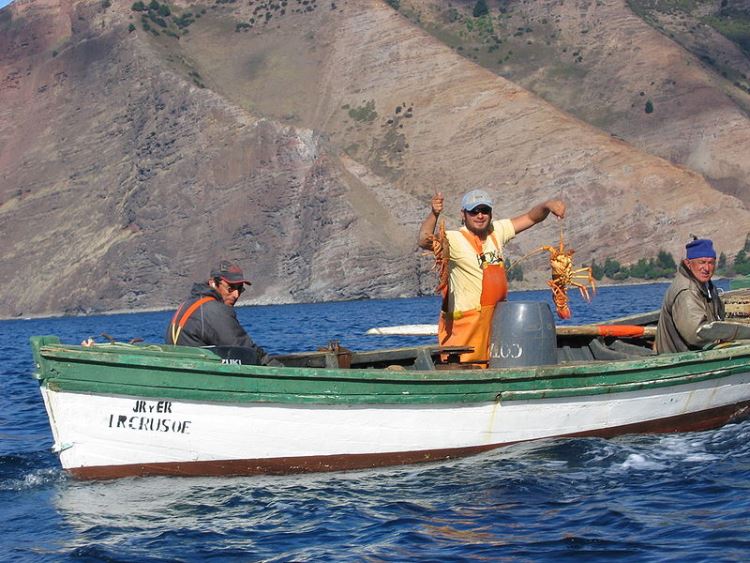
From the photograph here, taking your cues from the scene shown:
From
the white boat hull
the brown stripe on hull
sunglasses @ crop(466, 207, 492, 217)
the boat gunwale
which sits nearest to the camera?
the boat gunwale

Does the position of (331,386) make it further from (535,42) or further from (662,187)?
(535,42)

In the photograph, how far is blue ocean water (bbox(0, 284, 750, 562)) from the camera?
945 centimetres

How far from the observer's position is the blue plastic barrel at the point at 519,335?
504 inches

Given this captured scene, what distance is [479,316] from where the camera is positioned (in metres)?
13.2

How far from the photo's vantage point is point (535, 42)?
157875 mm

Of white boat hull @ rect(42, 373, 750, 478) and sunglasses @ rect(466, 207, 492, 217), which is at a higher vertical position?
sunglasses @ rect(466, 207, 492, 217)

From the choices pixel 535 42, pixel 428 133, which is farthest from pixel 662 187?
pixel 535 42

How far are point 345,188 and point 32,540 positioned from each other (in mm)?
90259

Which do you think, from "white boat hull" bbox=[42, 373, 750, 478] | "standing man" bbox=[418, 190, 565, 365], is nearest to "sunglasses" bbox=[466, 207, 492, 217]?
"standing man" bbox=[418, 190, 565, 365]

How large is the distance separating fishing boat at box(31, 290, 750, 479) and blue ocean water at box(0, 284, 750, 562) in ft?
0.69

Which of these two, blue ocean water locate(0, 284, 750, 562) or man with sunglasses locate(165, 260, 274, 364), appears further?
man with sunglasses locate(165, 260, 274, 364)

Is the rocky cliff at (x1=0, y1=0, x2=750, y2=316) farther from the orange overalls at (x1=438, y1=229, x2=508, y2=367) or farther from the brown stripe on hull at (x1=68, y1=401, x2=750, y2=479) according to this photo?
the brown stripe on hull at (x1=68, y1=401, x2=750, y2=479)

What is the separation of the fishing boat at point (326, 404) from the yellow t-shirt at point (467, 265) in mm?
558

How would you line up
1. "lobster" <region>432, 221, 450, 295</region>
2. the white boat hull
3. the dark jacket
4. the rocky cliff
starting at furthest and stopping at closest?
the rocky cliff
"lobster" <region>432, 221, 450, 295</region>
the dark jacket
the white boat hull
